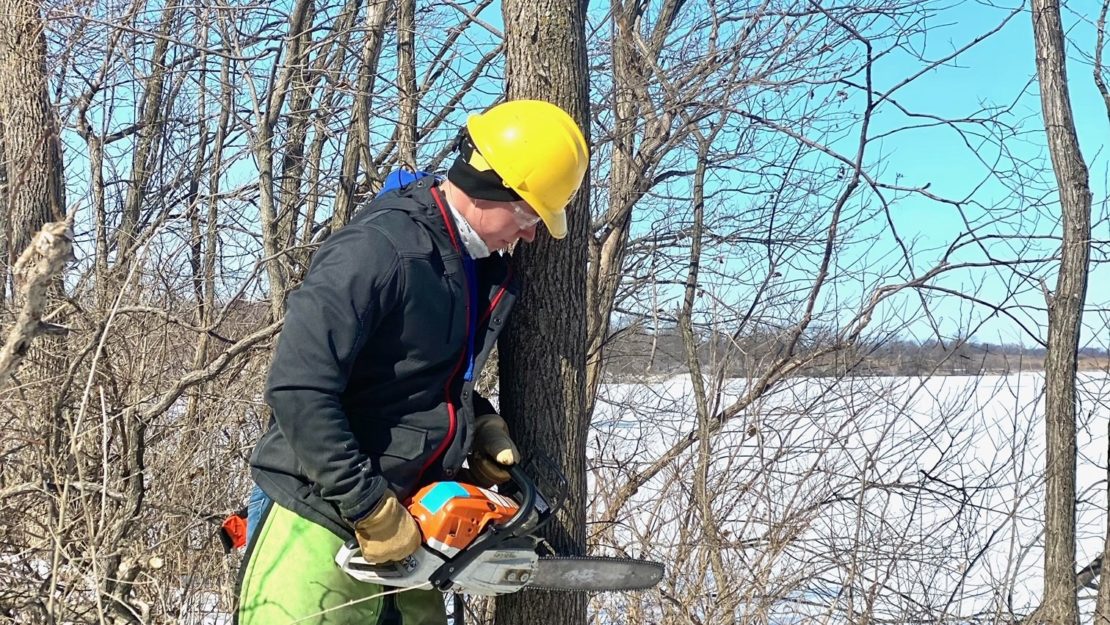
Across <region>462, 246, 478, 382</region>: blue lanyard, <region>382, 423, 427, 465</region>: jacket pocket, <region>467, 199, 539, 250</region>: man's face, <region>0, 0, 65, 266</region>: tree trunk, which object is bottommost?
<region>382, 423, 427, 465</region>: jacket pocket

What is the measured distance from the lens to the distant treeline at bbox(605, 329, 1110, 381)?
4.94 meters

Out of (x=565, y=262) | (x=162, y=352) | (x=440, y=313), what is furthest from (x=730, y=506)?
(x=162, y=352)

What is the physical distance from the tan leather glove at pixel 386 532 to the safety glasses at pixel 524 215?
2.64 ft

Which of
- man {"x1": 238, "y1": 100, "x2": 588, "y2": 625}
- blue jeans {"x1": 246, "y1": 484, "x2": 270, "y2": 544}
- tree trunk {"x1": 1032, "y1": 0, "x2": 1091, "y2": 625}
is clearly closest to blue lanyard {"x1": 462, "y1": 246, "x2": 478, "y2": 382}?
man {"x1": 238, "y1": 100, "x2": 588, "y2": 625}

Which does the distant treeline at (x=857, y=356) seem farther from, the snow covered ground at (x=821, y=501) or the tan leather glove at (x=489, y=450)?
the tan leather glove at (x=489, y=450)

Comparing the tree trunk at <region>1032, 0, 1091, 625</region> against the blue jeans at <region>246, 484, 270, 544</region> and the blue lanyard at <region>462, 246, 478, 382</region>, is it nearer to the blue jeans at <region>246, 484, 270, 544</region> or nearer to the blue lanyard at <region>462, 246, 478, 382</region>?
the blue lanyard at <region>462, 246, 478, 382</region>

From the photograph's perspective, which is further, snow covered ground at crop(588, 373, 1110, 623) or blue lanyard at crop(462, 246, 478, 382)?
snow covered ground at crop(588, 373, 1110, 623)

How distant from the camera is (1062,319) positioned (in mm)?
5699

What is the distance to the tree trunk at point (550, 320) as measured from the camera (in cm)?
274

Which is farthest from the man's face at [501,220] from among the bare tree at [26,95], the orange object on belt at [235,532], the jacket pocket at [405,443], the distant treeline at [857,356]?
the bare tree at [26,95]

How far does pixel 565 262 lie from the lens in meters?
2.75

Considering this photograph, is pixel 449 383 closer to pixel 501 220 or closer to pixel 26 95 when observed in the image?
pixel 501 220

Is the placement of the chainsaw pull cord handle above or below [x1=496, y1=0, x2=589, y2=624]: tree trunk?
below

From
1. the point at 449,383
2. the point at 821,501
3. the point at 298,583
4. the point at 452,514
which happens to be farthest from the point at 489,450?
the point at 821,501
